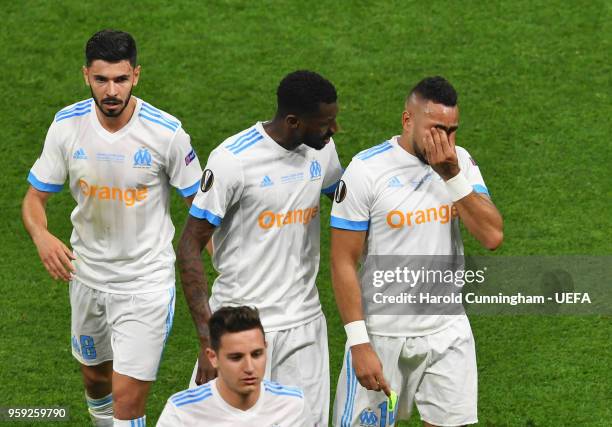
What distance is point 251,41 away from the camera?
1398 centimetres

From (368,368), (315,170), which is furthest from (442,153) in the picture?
(368,368)

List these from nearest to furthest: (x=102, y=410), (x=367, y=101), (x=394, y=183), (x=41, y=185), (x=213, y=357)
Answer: (x=213, y=357), (x=394, y=183), (x=41, y=185), (x=102, y=410), (x=367, y=101)

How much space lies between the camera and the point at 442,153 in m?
7.31

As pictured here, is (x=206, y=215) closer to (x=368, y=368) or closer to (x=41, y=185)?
(x=368, y=368)

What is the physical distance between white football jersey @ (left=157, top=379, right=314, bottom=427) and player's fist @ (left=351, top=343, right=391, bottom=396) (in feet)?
2.29

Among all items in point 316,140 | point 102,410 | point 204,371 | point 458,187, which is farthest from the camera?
point 102,410

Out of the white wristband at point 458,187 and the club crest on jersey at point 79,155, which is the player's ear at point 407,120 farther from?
Result: the club crest on jersey at point 79,155

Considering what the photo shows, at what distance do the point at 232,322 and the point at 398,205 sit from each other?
135cm

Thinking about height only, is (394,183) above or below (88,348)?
above

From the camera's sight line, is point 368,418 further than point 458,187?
Yes

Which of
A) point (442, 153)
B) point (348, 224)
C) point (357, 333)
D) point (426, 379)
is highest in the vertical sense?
point (442, 153)

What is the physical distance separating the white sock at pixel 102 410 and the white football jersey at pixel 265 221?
1656 mm

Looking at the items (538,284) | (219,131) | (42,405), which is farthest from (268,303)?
(219,131)

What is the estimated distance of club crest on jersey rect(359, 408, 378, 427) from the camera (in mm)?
7789
